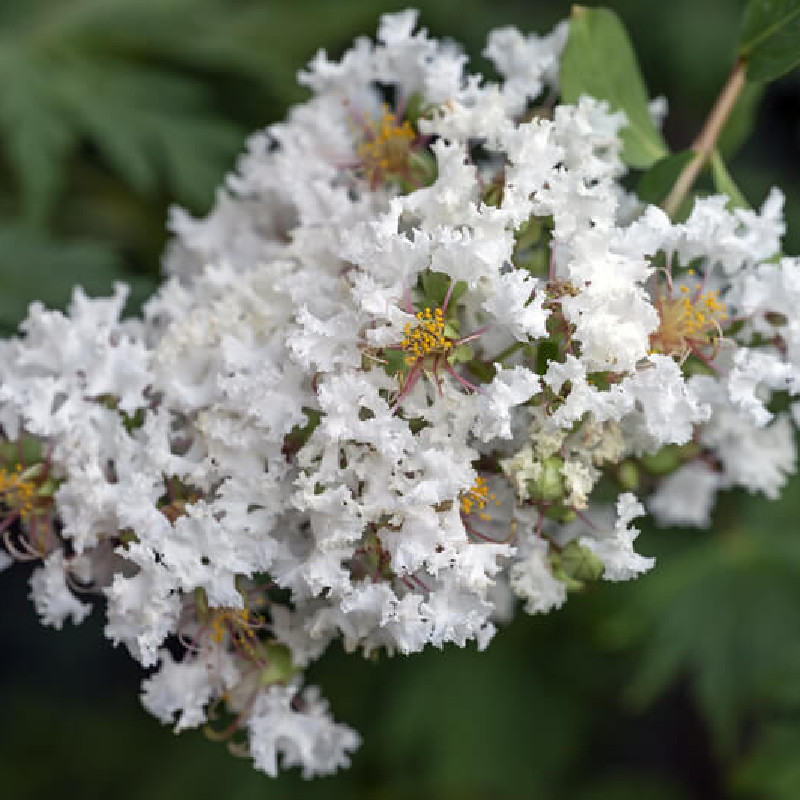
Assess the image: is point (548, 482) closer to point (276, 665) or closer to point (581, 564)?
point (581, 564)

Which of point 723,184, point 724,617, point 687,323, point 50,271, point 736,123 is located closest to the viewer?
point 687,323

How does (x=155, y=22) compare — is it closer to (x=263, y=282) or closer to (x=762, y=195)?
(x=263, y=282)

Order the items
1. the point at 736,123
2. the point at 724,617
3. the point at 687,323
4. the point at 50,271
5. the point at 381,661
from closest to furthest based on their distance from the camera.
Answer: the point at 687,323
the point at 736,123
the point at 50,271
the point at 724,617
the point at 381,661

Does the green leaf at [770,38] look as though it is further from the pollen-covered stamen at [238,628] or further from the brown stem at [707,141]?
the pollen-covered stamen at [238,628]

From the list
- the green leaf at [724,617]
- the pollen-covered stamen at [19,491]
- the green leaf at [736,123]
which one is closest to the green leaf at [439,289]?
the pollen-covered stamen at [19,491]

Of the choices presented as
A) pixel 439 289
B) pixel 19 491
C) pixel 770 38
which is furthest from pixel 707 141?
pixel 19 491
